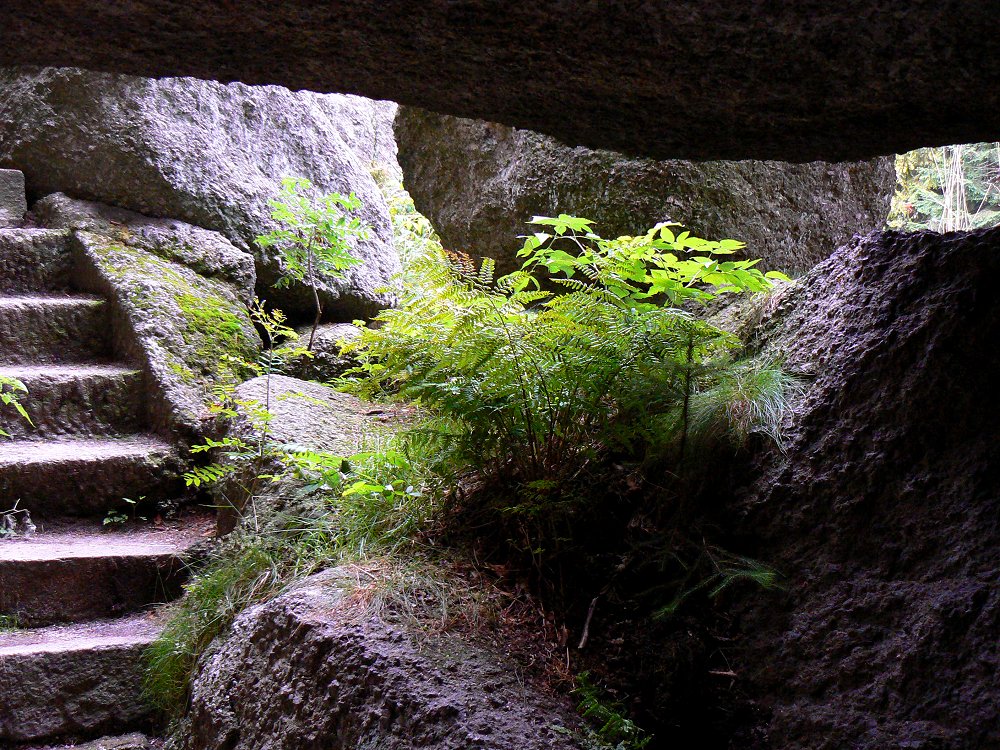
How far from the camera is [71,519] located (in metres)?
4.04

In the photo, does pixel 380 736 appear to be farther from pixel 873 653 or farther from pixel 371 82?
pixel 371 82

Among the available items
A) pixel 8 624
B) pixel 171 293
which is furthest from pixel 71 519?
pixel 171 293

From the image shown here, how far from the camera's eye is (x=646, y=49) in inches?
56.1

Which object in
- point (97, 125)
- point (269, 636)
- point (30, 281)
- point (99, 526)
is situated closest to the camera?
point (269, 636)

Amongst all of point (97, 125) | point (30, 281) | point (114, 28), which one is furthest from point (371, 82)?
point (97, 125)

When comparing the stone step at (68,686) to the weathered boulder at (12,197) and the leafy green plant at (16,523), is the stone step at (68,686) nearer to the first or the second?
the leafy green plant at (16,523)

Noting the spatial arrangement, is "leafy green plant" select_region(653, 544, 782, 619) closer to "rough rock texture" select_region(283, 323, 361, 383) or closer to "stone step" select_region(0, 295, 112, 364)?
"rough rock texture" select_region(283, 323, 361, 383)

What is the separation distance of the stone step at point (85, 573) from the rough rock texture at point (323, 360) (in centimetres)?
154

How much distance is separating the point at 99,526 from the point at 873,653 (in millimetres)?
3670

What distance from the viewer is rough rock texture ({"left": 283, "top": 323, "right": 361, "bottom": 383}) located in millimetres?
5281

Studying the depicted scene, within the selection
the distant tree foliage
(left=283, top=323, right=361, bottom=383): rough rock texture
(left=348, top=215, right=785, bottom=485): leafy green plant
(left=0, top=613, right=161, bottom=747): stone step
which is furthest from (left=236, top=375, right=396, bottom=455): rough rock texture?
the distant tree foliage

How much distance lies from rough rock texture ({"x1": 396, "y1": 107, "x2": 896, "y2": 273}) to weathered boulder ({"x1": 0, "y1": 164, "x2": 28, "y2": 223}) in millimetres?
3037

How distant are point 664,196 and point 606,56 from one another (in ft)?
8.48

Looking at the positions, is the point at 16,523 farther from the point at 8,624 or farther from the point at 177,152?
the point at 177,152
